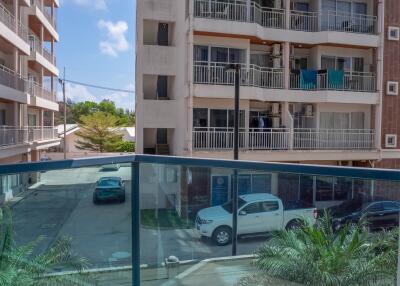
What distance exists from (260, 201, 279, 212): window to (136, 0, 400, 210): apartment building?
12081mm

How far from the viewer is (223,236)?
223cm

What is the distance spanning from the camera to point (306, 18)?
1647 centimetres

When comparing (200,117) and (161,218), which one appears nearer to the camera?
(161,218)

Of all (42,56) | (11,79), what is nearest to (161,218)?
(11,79)

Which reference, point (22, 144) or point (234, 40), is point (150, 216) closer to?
point (234, 40)

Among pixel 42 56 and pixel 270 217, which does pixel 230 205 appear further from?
pixel 42 56

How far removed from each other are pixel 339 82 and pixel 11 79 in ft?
48.1

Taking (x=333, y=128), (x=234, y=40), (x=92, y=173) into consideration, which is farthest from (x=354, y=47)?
(x=92, y=173)

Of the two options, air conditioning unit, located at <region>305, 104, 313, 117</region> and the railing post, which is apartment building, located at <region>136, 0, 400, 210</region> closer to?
air conditioning unit, located at <region>305, 104, 313, 117</region>

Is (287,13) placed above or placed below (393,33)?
above

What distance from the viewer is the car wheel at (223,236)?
86.8 inches

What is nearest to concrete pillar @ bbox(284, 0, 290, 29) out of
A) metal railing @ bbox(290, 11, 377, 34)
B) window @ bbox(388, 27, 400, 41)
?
metal railing @ bbox(290, 11, 377, 34)

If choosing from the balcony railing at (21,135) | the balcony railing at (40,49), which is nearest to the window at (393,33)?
the balcony railing at (21,135)

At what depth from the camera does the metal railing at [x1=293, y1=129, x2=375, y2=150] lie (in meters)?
16.0
